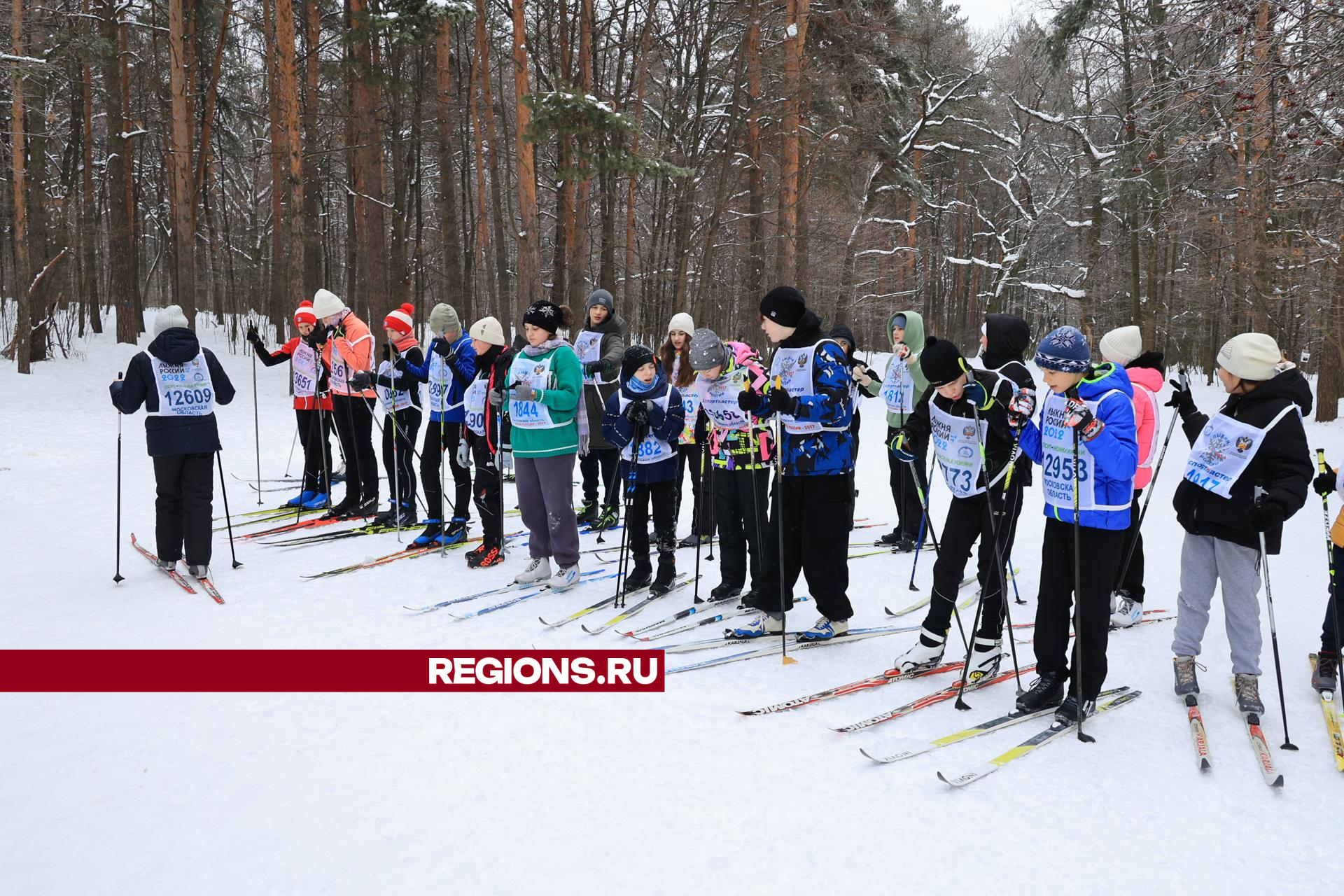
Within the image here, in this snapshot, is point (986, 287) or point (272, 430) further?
point (986, 287)

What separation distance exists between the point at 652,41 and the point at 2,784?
18.8 metres

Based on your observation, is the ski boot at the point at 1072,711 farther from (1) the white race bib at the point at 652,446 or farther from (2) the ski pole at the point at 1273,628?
(1) the white race bib at the point at 652,446

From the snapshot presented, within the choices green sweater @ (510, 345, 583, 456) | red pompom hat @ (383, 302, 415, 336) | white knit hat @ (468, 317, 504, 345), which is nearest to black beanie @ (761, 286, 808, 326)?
green sweater @ (510, 345, 583, 456)

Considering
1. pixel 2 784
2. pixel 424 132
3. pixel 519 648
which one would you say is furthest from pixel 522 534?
pixel 424 132

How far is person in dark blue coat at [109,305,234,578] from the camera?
5.76 meters

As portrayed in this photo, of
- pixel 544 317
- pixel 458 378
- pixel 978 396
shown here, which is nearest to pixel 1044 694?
pixel 978 396

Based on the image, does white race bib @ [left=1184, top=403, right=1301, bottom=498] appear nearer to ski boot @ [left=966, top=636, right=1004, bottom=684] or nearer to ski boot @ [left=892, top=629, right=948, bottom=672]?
ski boot @ [left=966, top=636, right=1004, bottom=684]

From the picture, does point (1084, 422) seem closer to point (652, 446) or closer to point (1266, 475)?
point (1266, 475)

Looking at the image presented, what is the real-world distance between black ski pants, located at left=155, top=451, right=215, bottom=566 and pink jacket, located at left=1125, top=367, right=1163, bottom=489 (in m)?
6.15

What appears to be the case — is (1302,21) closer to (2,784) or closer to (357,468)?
(357,468)

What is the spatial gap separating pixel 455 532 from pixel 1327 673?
5.99 metres

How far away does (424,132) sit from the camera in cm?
2039

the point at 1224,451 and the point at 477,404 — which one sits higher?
the point at 477,404

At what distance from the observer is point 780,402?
4402 mm
